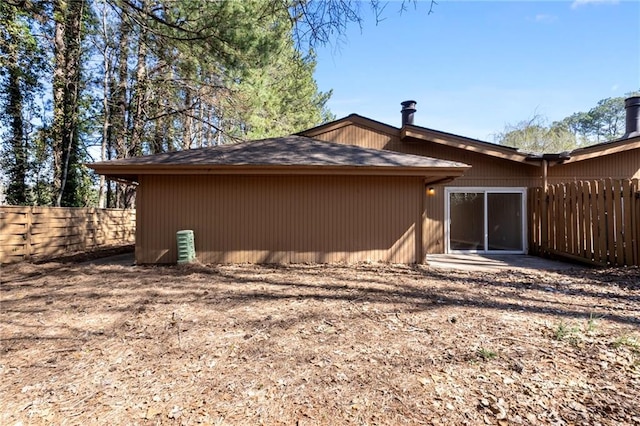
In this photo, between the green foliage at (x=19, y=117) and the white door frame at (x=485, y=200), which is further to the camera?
the green foliage at (x=19, y=117)

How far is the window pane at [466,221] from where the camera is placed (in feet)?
30.9

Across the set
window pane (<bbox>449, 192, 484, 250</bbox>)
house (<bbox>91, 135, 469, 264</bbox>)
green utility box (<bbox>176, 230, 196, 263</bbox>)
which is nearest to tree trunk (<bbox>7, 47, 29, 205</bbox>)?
house (<bbox>91, 135, 469, 264</bbox>)

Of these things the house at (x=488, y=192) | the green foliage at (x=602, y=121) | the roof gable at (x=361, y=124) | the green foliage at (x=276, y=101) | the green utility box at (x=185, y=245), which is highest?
the green foliage at (x=602, y=121)

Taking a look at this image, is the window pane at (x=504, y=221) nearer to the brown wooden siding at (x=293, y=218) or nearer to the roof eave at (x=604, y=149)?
the roof eave at (x=604, y=149)

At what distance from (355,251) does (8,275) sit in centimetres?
659

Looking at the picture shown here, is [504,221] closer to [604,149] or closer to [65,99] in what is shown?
[604,149]

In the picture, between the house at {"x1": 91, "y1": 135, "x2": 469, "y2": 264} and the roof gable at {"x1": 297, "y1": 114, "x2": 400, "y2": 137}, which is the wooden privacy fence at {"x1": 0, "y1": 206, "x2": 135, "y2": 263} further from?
the roof gable at {"x1": 297, "y1": 114, "x2": 400, "y2": 137}

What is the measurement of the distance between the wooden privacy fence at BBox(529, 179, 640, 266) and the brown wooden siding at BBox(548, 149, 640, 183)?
150cm

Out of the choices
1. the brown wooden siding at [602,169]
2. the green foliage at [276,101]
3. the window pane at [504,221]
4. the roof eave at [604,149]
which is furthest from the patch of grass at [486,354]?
the brown wooden siding at [602,169]

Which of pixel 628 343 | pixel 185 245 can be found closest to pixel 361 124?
pixel 185 245

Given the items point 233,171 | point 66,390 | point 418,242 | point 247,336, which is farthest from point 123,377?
point 418,242

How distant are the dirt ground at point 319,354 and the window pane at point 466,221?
419cm

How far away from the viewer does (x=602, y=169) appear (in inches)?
378

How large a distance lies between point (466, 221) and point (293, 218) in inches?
204
